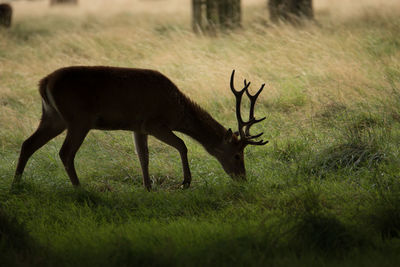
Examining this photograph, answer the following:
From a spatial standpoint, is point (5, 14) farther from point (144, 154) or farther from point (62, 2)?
point (62, 2)

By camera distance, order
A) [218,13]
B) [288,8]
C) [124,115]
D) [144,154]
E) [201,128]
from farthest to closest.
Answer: [218,13], [288,8], [201,128], [144,154], [124,115]

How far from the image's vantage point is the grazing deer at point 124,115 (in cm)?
646

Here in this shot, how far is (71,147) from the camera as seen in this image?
6.51m

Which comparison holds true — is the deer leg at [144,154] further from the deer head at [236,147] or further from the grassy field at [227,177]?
the deer head at [236,147]

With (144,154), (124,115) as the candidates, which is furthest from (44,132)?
(144,154)

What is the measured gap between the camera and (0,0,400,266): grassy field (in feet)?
14.7

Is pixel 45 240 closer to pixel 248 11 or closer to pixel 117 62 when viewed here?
pixel 117 62

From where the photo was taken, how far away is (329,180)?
616 cm

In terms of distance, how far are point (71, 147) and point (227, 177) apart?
1.66 metres

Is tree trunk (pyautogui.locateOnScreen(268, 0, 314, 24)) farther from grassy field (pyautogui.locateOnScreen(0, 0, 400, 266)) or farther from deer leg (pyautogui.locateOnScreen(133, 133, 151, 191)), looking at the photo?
deer leg (pyautogui.locateOnScreen(133, 133, 151, 191))

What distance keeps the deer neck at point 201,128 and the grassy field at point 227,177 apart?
35 cm

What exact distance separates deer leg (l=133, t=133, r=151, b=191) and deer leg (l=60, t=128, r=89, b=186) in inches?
27.1

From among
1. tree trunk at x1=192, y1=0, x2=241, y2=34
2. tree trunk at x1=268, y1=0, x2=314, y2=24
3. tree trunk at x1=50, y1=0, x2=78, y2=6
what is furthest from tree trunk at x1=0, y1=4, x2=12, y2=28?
tree trunk at x1=50, y1=0, x2=78, y2=6

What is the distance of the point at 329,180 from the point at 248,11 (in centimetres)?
1404
